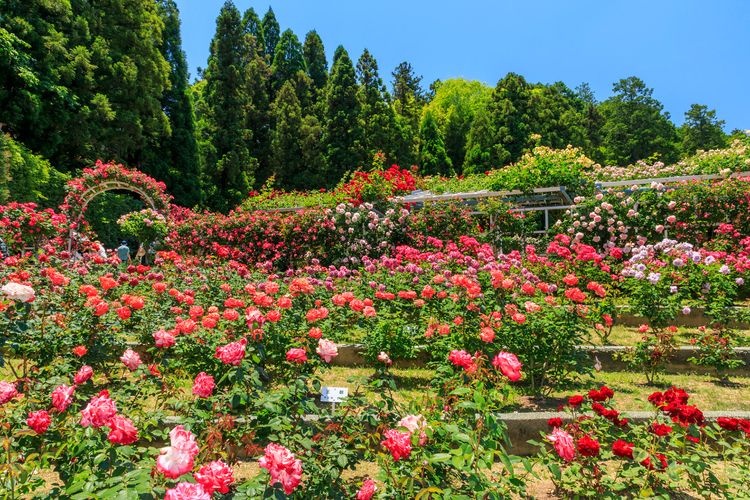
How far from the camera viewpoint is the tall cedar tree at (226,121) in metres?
20.0

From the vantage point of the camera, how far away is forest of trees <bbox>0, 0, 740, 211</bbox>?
1352 cm

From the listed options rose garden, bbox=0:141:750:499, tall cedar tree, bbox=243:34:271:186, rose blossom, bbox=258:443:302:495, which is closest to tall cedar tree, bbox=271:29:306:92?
tall cedar tree, bbox=243:34:271:186

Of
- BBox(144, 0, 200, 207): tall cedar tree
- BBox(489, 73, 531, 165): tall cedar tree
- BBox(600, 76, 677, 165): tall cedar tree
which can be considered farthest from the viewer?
BBox(600, 76, 677, 165): tall cedar tree

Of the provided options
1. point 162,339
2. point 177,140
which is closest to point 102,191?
point 162,339

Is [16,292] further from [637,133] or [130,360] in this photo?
[637,133]

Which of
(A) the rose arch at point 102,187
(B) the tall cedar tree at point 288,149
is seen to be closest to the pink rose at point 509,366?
(A) the rose arch at point 102,187

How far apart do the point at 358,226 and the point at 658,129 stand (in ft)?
118

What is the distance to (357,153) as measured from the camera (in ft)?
73.4

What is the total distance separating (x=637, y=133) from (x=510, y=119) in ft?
53.7

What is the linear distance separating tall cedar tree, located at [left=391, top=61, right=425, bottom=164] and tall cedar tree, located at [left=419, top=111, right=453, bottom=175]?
470 millimetres

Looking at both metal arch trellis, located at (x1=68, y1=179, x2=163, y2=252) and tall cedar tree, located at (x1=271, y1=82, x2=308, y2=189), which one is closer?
metal arch trellis, located at (x1=68, y1=179, x2=163, y2=252)

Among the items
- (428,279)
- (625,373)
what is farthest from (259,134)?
(625,373)

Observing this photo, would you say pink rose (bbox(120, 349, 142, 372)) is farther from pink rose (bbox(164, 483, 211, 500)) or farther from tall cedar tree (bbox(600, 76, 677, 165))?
tall cedar tree (bbox(600, 76, 677, 165))

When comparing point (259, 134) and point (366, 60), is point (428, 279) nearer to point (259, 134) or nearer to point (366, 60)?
point (259, 134)
